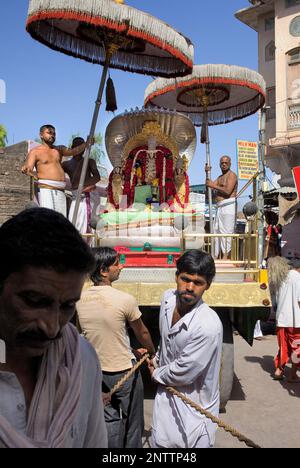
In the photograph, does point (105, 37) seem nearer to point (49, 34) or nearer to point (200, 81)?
point (49, 34)

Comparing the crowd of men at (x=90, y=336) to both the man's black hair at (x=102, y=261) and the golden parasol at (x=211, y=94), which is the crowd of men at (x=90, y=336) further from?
the golden parasol at (x=211, y=94)

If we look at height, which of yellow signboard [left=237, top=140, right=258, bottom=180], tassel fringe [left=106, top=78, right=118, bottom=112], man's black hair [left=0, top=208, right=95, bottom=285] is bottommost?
man's black hair [left=0, top=208, right=95, bottom=285]

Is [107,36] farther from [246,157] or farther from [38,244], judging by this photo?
[246,157]

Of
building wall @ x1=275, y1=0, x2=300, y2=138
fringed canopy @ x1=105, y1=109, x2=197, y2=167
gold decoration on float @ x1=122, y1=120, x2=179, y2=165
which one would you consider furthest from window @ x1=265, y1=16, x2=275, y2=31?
gold decoration on float @ x1=122, y1=120, x2=179, y2=165

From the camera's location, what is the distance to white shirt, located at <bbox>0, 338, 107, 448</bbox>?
0.99m

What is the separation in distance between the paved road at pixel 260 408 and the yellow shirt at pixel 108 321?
1.12m

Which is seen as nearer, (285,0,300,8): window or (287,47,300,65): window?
(287,47,300,65): window

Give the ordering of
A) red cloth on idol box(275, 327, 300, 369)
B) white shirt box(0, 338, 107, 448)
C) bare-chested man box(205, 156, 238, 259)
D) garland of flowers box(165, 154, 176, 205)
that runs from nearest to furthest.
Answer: white shirt box(0, 338, 107, 448) → red cloth on idol box(275, 327, 300, 369) → bare-chested man box(205, 156, 238, 259) → garland of flowers box(165, 154, 176, 205)

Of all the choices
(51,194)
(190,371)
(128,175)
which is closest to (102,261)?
(190,371)

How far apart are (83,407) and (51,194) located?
4401 millimetres

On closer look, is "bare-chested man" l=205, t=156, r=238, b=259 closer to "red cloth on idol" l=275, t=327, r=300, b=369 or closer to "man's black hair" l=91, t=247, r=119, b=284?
"red cloth on idol" l=275, t=327, r=300, b=369

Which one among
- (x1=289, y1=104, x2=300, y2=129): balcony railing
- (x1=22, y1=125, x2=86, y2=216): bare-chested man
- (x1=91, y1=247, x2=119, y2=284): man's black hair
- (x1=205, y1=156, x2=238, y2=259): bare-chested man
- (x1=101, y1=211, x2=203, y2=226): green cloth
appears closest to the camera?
(x1=91, y1=247, x2=119, y2=284): man's black hair

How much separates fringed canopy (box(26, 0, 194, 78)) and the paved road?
390 centimetres

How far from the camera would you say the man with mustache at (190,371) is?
2494mm
